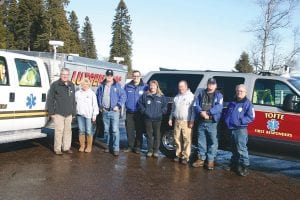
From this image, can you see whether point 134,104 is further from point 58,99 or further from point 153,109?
point 58,99

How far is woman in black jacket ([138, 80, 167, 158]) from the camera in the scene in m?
9.09

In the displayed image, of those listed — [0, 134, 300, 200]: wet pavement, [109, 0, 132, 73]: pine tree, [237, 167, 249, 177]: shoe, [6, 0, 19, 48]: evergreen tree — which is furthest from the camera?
[109, 0, 132, 73]: pine tree

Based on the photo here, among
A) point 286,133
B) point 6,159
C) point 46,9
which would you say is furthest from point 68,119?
point 46,9

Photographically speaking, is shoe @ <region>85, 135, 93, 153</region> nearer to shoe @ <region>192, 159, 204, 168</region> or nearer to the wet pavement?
the wet pavement

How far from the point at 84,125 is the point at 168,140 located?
6.14ft

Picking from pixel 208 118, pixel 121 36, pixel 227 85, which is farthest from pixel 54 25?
pixel 208 118

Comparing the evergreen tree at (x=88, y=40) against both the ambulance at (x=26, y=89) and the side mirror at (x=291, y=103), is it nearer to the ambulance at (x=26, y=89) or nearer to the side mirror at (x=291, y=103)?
the ambulance at (x=26, y=89)

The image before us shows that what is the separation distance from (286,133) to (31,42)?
53.3 metres

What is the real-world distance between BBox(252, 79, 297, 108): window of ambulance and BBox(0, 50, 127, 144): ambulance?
13.9 ft

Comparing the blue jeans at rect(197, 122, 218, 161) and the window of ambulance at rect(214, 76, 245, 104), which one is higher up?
the window of ambulance at rect(214, 76, 245, 104)

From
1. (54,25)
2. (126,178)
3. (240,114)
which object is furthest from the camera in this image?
(54,25)

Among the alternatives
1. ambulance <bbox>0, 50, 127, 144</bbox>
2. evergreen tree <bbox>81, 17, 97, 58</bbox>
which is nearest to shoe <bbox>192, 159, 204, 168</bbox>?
ambulance <bbox>0, 50, 127, 144</bbox>

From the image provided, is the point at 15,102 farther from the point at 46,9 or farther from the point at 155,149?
the point at 46,9

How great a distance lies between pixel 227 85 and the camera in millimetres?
8898
